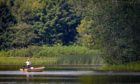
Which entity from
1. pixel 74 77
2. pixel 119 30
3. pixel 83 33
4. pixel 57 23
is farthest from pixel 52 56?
pixel 74 77

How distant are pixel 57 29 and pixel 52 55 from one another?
37.9 ft

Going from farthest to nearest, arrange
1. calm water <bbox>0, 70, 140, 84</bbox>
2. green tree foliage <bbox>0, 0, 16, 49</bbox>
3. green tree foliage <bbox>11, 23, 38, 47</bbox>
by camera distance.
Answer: green tree foliage <bbox>0, 0, 16, 49</bbox>, green tree foliage <bbox>11, 23, 38, 47</bbox>, calm water <bbox>0, 70, 140, 84</bbox>

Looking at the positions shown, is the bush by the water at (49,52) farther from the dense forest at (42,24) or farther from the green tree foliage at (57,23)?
the green tree foliage at (57,23)

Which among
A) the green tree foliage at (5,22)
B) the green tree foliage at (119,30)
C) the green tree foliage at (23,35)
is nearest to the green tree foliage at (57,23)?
the green tree foliage at (23,35)

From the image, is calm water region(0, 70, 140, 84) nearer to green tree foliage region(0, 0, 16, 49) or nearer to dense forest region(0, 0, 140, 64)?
dense forest region(0, 0, 140, 64)

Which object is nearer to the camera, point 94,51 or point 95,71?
point 95,71

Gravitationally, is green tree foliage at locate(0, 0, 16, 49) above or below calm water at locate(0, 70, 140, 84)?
above

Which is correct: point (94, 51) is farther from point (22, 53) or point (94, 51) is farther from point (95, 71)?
point (95, 71)

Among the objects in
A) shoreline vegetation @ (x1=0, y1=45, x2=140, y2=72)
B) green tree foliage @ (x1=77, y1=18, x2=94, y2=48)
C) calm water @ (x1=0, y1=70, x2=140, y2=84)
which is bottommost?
calm water @ (x1=0, y1=70, x2=140, y2=84)

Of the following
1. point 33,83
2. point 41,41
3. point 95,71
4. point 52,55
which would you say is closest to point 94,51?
point 52,55

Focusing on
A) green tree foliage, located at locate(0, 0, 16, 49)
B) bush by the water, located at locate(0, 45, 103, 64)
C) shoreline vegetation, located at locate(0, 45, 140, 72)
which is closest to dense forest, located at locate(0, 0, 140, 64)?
green tree foliage, located at locate(0, 0, 16, 49)

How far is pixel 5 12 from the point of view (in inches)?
3155

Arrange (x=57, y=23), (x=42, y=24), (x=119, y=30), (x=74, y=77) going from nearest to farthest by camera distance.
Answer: (x=74, y=77)
(x=119, y=30)
(x=42, y=24)
(x=57, y=23)

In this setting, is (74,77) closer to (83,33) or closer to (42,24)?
(83,33)
